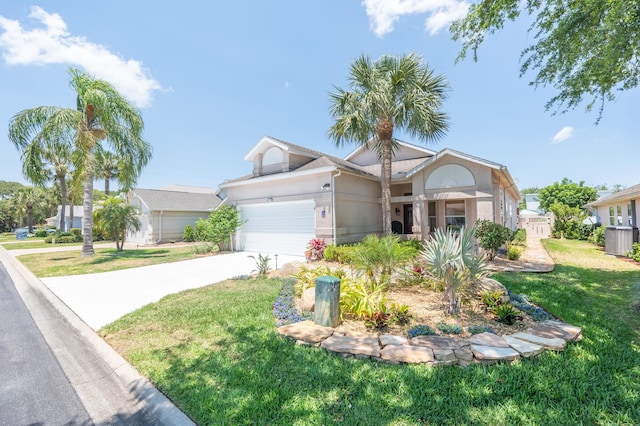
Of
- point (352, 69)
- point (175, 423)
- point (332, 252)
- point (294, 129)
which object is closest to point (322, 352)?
point (175, 423)

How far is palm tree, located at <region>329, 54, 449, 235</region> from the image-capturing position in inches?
422

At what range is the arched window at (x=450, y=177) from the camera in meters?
12.1

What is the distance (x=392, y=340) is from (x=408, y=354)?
1.41 feet

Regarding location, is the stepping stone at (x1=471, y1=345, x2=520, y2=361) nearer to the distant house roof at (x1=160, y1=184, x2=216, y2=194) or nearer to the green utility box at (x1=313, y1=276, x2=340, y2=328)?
the green utility box at (x1=313, y1=276, x2=340, y2=328)

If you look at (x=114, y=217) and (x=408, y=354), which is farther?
(x=114, y=217)

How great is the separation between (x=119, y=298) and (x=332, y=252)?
7.10 meters

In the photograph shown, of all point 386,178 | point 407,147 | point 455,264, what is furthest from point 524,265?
point 407,147

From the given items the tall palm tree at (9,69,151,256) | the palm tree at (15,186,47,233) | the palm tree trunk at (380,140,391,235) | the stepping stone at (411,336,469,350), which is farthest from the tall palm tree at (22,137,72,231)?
the palm tree at (15,186,47,233)

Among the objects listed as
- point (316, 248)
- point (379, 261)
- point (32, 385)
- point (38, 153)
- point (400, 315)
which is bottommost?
point (32, 385)

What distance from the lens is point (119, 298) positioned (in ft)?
22.7

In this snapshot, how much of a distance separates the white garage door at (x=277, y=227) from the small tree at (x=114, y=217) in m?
6.84

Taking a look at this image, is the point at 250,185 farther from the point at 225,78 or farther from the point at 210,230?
the point at 225,78

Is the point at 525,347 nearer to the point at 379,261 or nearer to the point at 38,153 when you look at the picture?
the point at 379,261

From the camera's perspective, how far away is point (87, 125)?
13820 millimetres
